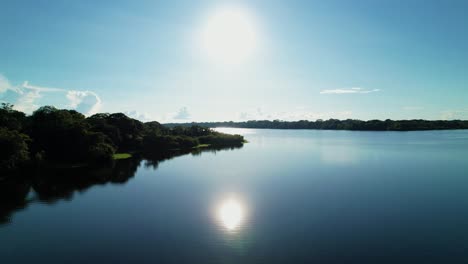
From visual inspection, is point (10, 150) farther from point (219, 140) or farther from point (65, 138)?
point (219, 140)

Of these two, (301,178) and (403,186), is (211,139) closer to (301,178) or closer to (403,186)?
(301,178)

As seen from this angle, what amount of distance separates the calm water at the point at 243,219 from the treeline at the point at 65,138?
329 inches

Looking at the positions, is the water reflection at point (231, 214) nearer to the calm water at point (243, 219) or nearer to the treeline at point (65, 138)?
the calm water at point (243, 219)

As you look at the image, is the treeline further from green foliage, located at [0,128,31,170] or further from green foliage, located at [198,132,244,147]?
green foliage, located at [198,132,244,147]

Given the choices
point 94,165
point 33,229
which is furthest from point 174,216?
point 94,165

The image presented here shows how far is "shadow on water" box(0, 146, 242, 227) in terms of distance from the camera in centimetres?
3181

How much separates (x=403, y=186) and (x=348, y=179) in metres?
7.12

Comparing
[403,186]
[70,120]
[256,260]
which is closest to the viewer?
[256,260]

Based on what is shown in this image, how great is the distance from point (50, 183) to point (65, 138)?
19799 millimetres

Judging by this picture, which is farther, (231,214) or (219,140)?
(219,140)

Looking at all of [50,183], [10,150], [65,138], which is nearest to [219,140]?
[65,138]

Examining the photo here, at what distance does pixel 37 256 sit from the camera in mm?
19172

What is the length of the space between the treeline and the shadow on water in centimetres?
382

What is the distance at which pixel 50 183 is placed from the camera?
4122cm
